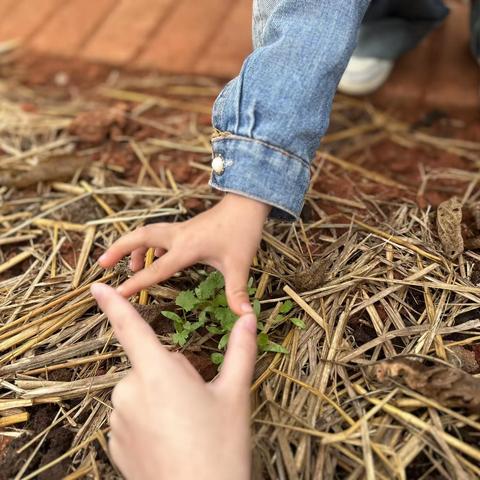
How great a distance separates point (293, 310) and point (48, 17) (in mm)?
1986

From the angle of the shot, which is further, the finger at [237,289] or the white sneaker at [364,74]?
the white sneaker at [364,74]

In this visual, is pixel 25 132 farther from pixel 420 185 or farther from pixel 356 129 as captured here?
pixel 420 185

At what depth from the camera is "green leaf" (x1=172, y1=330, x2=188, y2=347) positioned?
1.22m

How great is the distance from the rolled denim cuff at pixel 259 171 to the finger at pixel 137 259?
0.68 feet

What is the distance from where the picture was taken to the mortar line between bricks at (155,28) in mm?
2428

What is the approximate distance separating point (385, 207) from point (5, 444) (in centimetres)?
108

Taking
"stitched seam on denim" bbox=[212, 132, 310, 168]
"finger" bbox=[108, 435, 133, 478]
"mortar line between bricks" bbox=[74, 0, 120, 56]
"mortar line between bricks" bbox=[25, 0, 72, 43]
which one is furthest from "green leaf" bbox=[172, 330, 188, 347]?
"mortar line between bricks" bbox=[25, 0, 72, 43]

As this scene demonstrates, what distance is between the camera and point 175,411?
92cm

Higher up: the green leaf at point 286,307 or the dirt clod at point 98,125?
the dirt clod at point 98,125

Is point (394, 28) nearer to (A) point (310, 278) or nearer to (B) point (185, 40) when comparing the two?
(B) point (185, 40)

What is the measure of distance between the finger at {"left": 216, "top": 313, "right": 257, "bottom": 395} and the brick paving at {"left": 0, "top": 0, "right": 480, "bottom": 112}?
147cm

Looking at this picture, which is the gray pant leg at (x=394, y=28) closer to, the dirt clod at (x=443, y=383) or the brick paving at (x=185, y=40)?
the brick paving at (x=185, y=40)

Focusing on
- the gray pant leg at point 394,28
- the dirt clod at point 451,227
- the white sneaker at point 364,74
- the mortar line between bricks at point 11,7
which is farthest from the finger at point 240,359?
the mortar line between bricks at point 11,7

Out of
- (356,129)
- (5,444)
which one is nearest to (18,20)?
(356,129)
